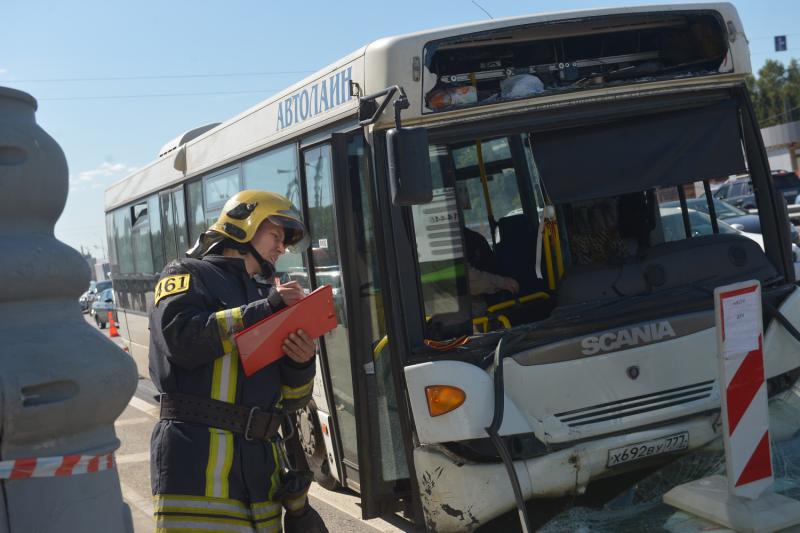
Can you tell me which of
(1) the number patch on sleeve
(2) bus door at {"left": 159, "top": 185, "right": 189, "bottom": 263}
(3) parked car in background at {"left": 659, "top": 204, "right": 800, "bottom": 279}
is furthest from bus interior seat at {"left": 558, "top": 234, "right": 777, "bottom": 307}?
(2) bus door at {"left": 159, "top": 185, "right": 189, "bottom": 263}

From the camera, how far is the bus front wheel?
6035 mm

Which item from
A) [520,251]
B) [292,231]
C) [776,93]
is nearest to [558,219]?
[520,251]

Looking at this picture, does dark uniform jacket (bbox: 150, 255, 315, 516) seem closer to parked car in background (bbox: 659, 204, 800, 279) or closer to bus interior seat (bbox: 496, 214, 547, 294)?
bus interior seat (bbox: 496, 214, 547, 294)

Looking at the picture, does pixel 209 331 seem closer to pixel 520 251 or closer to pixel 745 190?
pixel 520 251

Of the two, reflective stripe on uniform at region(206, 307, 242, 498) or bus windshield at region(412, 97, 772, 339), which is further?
bus windshield at region(412, 97, 772, 339)

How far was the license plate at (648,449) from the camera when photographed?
487 cm

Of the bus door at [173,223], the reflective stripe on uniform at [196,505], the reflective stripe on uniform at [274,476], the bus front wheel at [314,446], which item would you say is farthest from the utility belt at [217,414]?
the bus door at [173,223]

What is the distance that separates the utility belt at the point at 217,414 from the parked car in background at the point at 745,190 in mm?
22676

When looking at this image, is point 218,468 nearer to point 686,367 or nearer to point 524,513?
point 524,513

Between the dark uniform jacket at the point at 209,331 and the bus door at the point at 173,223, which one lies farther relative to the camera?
the bus door at the point at 173,223

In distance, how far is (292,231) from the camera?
3.80 m

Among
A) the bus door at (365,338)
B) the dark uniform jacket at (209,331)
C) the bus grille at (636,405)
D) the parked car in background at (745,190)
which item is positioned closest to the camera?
the dark uniform jacket at (209,331)

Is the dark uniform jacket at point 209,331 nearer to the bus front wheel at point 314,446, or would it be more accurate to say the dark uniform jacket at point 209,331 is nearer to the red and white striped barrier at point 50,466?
the red and white striped barrier at point 50,466

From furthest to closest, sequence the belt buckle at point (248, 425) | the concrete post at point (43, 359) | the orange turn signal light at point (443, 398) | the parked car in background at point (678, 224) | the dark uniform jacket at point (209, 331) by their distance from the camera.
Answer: the parked car in background at point (678, 224) → the orange turn signal light at point (443, 398) → the belt buckle at point (248, 425) → the dark uniform jacket at point (209, 331) → the concrete post at point (43, 359)
